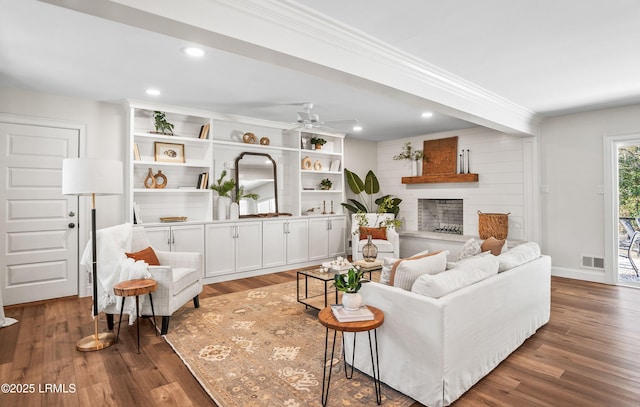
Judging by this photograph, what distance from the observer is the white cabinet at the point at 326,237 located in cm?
611

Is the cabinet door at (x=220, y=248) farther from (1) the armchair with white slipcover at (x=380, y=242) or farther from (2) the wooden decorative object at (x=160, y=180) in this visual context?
(1) the armchair with white slipcover at (x=380, y=242)

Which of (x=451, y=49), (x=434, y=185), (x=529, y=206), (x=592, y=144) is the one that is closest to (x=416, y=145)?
(x=434, y=185)

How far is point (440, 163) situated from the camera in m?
6.45

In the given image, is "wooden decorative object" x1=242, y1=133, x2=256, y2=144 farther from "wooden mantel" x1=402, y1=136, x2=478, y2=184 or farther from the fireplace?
the fireplace

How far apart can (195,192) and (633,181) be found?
607 centimetres

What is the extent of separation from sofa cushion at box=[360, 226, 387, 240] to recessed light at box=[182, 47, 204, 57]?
397cm

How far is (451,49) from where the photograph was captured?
2.82 metres

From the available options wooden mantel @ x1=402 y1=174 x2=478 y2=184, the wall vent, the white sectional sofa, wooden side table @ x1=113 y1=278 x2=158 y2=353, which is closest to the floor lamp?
wooden side table @ x1=113 y1=278 x2=158 y2=353

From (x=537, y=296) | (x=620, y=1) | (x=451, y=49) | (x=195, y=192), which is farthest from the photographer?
(x=195, y=192)

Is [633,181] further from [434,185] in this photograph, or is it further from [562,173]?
[434,185]

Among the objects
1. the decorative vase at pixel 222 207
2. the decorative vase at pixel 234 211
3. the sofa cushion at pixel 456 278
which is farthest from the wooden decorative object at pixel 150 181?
the sofa cushion at pixel 456 278

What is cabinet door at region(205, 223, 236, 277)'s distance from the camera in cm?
491

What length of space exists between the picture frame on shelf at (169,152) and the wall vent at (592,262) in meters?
5.88

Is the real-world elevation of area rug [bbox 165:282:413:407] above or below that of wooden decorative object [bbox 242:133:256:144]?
below
